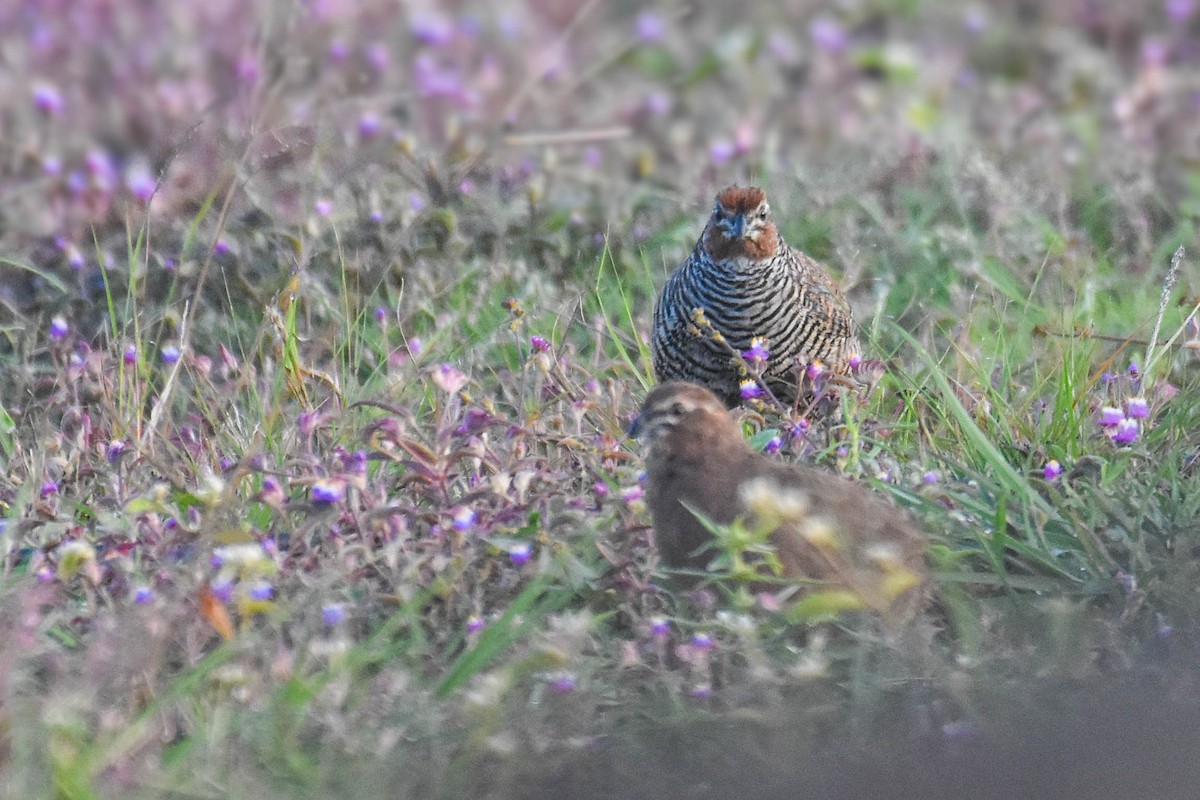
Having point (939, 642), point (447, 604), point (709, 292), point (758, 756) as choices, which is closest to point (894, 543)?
point (939, 642)

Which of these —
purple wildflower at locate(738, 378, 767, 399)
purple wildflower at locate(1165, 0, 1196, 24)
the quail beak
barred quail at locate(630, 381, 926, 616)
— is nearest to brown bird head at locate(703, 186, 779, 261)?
the quail beak

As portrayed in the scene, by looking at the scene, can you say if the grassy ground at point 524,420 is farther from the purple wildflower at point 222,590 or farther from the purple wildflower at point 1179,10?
the purple wildflower at point 1179,10

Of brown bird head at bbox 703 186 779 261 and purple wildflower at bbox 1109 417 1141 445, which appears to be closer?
purple wildflower at bbox 1109 417 1141 445

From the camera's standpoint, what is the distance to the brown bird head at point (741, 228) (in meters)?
5.54

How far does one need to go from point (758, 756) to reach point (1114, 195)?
465cm

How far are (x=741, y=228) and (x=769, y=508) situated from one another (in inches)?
97.9

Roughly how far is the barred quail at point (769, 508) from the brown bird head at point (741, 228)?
1.59 meters

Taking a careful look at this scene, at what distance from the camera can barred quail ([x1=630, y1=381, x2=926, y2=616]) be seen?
11.0 feet

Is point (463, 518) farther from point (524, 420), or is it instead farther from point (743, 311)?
point (743, 311)

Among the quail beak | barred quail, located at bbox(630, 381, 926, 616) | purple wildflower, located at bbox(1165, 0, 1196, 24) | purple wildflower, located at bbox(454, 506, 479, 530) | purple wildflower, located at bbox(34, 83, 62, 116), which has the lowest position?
purple wildflower, located at bbox(34, 83, 62, 116)

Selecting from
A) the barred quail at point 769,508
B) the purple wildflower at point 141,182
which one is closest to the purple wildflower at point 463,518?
the barred quail at point 769,508

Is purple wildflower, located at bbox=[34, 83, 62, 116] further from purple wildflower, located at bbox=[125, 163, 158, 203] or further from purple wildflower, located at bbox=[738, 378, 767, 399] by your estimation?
purple wildflower, located at bbox=[738, 378, 767, 399]

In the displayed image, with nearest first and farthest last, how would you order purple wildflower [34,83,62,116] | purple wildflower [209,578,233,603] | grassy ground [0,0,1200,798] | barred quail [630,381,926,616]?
grassy ground [0,0,1200,798] → barred quail [630,381,926,616] → purple wildflower [209,578,233,603] → purple wildflower [34,83,62,116]

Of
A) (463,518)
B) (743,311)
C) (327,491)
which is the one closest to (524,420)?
(463,518)
